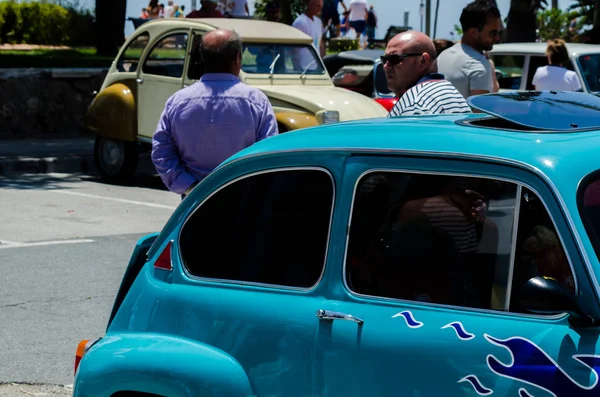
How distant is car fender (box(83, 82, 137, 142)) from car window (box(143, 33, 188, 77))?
0.42 metres

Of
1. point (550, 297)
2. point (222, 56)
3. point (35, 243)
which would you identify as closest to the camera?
point (550, 297)

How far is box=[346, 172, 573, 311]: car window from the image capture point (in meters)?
3.14

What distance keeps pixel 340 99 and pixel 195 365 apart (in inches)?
347

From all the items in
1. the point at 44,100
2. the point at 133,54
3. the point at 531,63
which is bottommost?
the point at 44,100

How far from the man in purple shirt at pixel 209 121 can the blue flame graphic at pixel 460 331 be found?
9.39 ft

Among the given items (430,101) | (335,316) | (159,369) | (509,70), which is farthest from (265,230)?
(509,70)

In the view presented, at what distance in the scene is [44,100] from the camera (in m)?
16.8

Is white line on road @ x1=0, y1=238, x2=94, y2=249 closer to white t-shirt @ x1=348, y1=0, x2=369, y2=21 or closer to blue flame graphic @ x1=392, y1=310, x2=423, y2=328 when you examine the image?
blue flame graphic @ x1=392, y1=310, x2=423, y2=328

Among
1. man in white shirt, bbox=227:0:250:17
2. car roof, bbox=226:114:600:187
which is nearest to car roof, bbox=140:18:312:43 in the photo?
man in white shirt, bbox=227:0:250:17

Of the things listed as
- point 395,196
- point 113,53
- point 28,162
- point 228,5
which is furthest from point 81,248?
point 113,53

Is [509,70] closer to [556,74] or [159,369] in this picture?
[556,74]

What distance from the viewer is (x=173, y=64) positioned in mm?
12984

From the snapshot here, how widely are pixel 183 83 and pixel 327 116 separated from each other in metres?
1.87

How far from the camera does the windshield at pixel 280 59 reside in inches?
492
